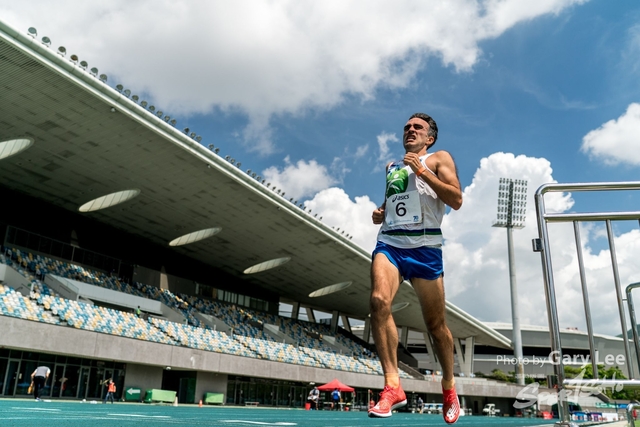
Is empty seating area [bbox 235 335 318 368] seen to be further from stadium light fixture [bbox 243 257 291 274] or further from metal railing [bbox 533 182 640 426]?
metal railing [bbox 533 182 640 426]

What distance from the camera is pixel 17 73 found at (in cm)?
1717

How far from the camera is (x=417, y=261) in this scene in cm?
344

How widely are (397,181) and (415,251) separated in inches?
19.6

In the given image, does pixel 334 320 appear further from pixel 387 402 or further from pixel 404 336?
pixel 387 402

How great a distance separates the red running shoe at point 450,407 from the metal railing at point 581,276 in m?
0.62

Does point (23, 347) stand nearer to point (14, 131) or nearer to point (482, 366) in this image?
point (14, 131)

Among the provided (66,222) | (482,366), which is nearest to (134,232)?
(66,222)

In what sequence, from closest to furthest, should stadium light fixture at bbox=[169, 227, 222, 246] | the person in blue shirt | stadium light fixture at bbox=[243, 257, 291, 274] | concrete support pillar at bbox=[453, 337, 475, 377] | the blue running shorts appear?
1. the blue running shorts
2. stadium light fixture at bbox=[169, 227, 222, 246]
3. the person in blue shirt
4. stadium light fixture at bbox=[243, 257, 291, 274]
5. concrete support pillar at bbox=[453, 337, 475, 377]

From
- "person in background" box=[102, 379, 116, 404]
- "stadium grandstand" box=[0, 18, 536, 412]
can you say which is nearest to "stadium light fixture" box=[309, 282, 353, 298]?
"stadium grandstand" box=[0, 18, 536, 412]

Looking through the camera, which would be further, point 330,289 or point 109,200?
point 330,289

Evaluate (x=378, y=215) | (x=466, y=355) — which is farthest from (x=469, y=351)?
(x=378, y=215)

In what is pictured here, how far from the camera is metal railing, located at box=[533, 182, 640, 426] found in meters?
3.17

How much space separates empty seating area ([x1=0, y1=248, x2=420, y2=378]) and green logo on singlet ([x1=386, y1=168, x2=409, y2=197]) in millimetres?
18935

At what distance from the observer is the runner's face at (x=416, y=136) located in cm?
376
